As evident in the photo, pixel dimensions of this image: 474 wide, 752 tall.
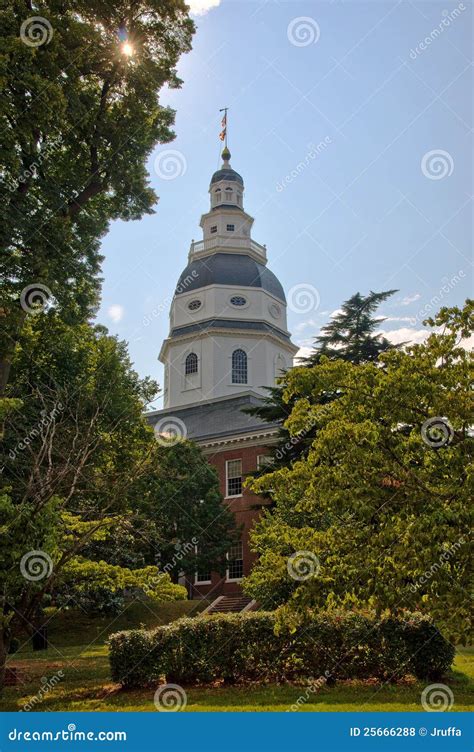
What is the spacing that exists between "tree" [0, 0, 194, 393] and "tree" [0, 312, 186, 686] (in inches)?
93.2

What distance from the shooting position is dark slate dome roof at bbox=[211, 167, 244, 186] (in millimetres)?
51906

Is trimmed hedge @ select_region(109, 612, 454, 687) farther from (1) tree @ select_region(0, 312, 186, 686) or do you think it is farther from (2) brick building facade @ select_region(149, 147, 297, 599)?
(2) brick building facade @ select_region(149, 147, 297, 599)

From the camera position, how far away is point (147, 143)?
723 inches

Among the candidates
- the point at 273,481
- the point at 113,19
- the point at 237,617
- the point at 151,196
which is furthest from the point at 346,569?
the point at 113,19

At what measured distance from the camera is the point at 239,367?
42688 millimetres

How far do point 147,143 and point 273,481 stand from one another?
40.0 feet

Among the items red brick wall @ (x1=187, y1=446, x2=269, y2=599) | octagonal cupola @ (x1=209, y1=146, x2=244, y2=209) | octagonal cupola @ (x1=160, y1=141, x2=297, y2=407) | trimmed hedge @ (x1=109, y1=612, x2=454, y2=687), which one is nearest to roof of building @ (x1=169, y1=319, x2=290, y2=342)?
octagonal cupola @ (x1=160, y1=141, x2=297, y2=407)

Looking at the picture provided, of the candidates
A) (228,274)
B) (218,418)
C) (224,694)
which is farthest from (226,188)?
(224,694)

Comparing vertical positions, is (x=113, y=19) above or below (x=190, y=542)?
above

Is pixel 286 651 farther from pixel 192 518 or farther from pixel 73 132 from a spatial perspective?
pixel 192 518

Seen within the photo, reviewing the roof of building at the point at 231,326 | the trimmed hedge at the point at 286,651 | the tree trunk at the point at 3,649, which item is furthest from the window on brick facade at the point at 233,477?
the tree trunk at the point at 3,649

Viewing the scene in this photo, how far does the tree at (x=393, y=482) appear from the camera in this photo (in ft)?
26.2

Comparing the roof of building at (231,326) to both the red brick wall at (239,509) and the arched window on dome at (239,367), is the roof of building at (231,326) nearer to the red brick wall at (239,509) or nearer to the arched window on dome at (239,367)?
the arched window on dome at (239,367)

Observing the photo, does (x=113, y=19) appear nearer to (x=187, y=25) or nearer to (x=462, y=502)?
(x=187, y=25)
